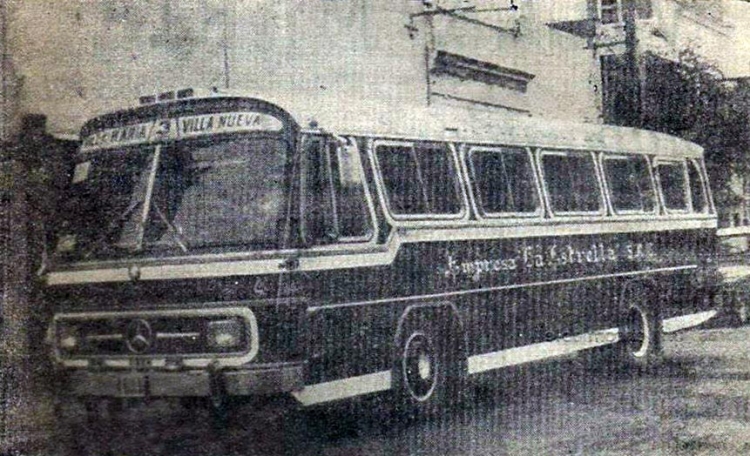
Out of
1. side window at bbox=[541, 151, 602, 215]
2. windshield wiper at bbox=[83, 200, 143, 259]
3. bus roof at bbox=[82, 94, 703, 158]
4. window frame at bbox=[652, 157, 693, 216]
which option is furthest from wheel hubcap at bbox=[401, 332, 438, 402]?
window frame at bbox=[652, 157, 693, 216]

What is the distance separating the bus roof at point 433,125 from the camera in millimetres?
7824

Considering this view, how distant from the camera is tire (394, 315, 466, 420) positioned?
8.52 meters

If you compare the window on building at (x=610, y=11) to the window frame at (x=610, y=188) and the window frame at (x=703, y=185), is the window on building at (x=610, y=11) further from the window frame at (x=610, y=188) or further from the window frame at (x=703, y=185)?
the window frame at (x=610, y=188)

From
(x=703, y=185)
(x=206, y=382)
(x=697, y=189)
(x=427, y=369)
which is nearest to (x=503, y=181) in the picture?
(x=427, y=369)

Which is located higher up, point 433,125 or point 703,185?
point 433,125

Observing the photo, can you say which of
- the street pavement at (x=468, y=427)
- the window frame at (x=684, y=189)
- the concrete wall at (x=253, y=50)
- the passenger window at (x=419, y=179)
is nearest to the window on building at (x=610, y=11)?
the concrete wall at (x=253, y=50)

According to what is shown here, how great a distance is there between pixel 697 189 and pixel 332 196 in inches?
276

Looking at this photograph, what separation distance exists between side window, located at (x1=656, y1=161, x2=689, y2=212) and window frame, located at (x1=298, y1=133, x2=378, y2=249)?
5.47 metres

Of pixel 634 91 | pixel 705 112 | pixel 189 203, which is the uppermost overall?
pixel 634 91

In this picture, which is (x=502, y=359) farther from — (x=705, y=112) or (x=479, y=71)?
(x=705, y=112)

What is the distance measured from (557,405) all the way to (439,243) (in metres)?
1.69

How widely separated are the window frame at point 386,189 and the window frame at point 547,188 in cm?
135

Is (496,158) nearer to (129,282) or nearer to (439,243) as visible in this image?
(439,243)

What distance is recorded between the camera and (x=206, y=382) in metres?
7.19
